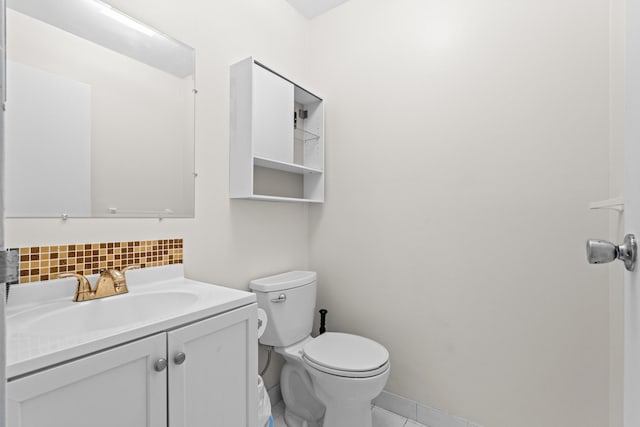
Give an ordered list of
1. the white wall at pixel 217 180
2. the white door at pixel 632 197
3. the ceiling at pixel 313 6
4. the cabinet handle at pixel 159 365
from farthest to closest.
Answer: the ceiling at pixel 313 6 → the white wall at pixel 217 180 → the cabinet handle at pixel 159 365 → the white door at pixel 632 197

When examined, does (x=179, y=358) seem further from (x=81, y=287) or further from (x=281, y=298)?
(x=281, y=298)

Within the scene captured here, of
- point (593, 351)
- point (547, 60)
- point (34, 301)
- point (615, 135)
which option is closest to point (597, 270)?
point (593, 351)

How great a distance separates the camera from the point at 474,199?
1475 mm

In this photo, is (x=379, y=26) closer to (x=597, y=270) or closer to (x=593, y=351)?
(x=597, y=270)

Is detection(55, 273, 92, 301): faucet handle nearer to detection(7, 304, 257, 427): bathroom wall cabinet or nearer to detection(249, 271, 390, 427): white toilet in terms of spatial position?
detection(7, 304, 257, 427): bathroom wall cabinet

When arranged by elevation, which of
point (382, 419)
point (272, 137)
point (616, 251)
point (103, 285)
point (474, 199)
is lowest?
point (382, 419)

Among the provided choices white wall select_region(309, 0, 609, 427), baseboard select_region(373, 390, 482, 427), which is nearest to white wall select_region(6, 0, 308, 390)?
white wall select_region(309, 0, 609, 427)

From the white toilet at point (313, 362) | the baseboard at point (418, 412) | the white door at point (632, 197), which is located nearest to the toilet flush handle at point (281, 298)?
the white toilet at point (313, 362)

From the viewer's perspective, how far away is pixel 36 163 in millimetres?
967

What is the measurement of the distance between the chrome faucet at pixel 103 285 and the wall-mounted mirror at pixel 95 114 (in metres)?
0.21

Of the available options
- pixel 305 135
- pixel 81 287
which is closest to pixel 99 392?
pixel 81 287

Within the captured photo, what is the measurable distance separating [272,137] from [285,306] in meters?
0.89

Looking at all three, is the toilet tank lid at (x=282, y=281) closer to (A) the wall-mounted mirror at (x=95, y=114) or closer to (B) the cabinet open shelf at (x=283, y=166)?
(A) the wall-mounted mirror at (x=95, y=114)

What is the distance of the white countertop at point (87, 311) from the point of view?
2.06 feet
